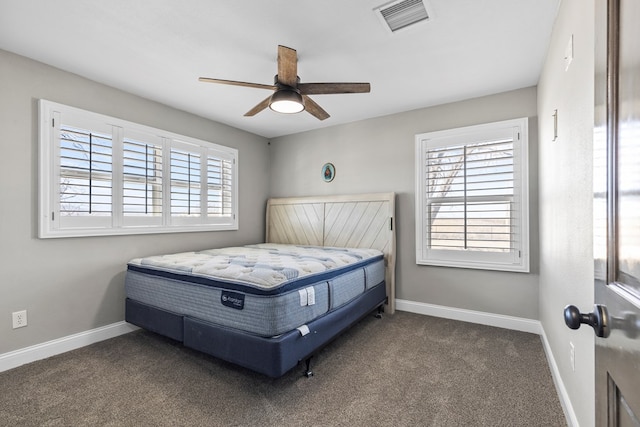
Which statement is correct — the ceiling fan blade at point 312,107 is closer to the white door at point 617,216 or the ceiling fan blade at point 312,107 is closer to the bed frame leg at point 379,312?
the white door at point 617,216

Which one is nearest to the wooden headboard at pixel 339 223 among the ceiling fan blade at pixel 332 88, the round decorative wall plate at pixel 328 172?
the round decorative wall plate at pixel 328 172

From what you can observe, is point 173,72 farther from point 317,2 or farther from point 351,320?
point 351,320

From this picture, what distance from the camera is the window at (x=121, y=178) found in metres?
2.65

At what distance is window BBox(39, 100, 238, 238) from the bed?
59 centimetres

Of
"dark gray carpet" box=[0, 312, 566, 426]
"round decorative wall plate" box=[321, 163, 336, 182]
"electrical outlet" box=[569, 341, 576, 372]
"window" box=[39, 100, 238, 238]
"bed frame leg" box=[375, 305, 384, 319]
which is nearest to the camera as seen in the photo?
"electrical outlet" box=[569, 341, 576, 372]

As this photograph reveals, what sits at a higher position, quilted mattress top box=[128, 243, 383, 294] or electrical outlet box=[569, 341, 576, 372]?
quilted mattress top box=[128, 243, 383, 294]

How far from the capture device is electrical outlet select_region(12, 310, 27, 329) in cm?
246

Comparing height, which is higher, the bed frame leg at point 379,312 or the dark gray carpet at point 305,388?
the bed frame leg at point 379,312

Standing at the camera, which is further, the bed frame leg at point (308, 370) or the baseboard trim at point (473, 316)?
the baseboard trim at point (473, 316)

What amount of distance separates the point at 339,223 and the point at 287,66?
2387 mm

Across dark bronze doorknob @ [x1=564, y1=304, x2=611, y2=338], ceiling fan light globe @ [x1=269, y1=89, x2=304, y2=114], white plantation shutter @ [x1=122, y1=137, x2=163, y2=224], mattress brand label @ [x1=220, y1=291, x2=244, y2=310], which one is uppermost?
ceiling fan light globe @ [x1=269, y1=89, x2=304, y2=114]

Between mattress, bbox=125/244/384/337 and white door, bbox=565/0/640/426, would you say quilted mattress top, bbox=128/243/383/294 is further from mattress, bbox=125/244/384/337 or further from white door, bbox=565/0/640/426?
white door, bbox=565/0/640/426

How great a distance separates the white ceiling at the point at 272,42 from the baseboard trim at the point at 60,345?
2417mm

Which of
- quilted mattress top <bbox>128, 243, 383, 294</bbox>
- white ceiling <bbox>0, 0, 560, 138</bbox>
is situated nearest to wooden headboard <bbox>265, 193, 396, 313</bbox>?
quilted mattress top <bbox>128, 243, 383, 294</bbox>
